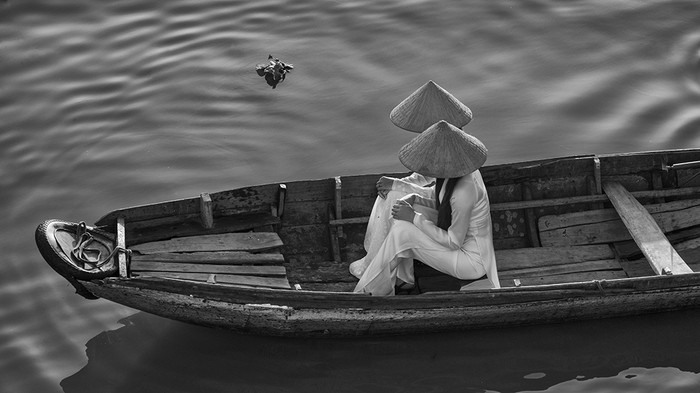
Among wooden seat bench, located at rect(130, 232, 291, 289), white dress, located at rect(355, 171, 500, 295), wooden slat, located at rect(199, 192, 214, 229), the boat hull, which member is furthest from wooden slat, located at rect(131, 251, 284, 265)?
white dress, located at rect(355, 171, 500, 295)

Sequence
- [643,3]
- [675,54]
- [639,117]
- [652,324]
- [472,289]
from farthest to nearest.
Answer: [643,3] → [675,54] → [639,117] → [652,324] → [472,289]

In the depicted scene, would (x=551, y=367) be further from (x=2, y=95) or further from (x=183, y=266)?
(x=2, y=95)

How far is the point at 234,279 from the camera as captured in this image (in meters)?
6.75

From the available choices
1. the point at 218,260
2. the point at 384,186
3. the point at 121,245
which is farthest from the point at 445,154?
the point at 121,245

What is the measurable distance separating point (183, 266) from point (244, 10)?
483 cm

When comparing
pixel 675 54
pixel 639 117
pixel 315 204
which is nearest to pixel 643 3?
pixel 675 54

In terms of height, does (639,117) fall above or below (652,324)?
above

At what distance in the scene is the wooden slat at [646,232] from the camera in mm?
6832

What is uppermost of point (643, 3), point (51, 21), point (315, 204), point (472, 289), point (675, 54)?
point (51, 21)

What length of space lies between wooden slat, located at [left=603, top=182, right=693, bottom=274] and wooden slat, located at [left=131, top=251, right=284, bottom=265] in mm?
2601

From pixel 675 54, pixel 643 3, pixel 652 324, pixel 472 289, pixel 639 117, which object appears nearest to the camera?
pixel 472 289

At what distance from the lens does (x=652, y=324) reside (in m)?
6.98

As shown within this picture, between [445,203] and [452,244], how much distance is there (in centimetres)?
29

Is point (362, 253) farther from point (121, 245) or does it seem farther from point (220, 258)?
point (121, 245)
